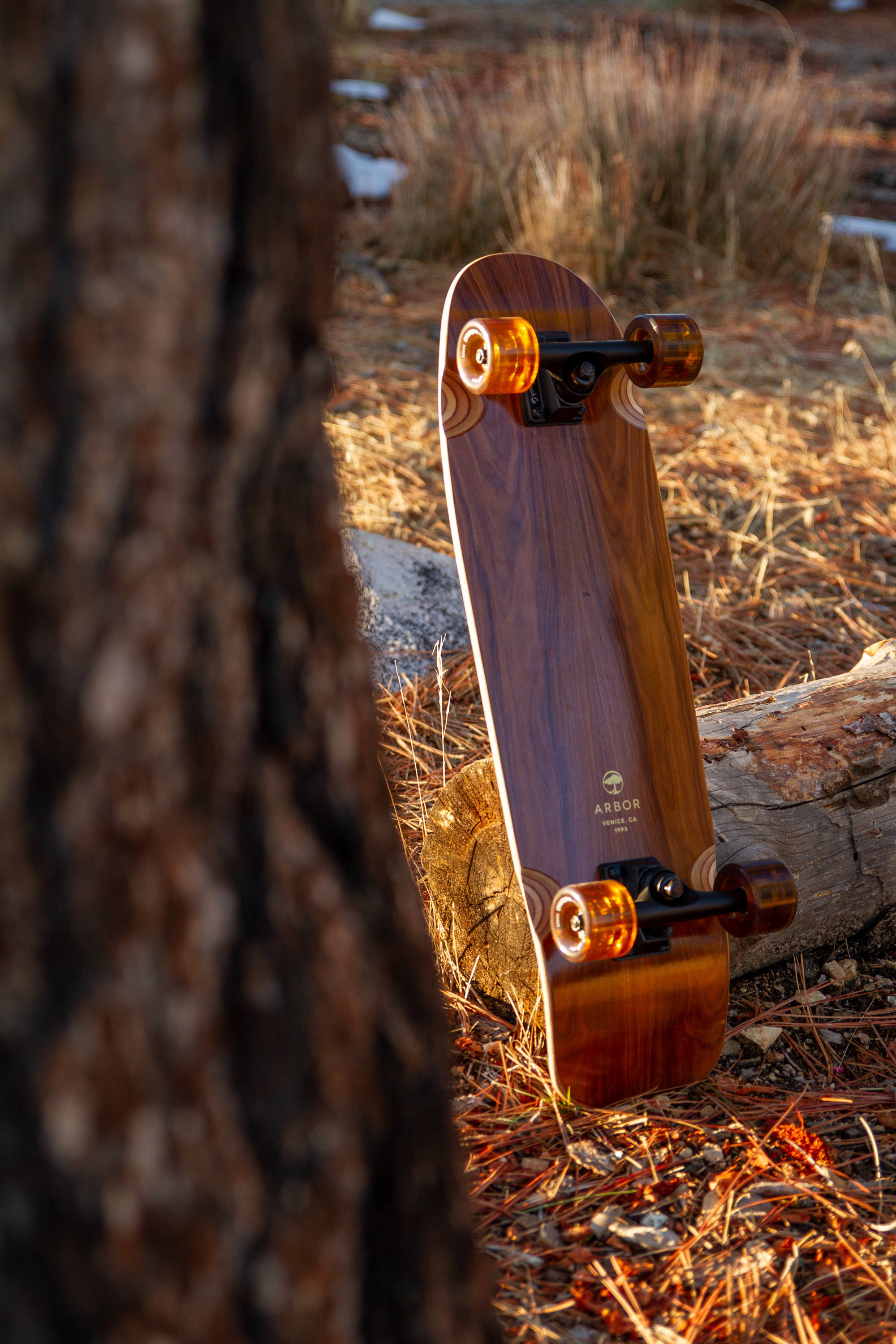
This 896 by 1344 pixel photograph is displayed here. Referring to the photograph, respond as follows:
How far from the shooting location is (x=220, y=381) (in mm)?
593

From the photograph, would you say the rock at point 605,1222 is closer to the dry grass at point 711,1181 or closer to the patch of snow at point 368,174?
the dry grass at point 711,1181

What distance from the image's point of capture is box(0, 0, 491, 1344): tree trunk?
548 millimetres

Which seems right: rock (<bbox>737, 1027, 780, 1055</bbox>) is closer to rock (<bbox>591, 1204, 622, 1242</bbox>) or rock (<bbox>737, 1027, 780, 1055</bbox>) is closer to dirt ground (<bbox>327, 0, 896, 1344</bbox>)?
dirt ground (<bbox>327, 0, 896, 1344</bbox>)

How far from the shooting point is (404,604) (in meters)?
2.38

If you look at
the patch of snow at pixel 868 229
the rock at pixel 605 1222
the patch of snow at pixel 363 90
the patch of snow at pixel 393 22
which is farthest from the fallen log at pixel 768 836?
the patch of snow at pixel 393 22

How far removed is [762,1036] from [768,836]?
26 cm

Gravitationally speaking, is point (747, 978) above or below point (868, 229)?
below

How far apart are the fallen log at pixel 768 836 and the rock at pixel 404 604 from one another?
2.40ft

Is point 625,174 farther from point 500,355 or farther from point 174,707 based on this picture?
→ point 174,707

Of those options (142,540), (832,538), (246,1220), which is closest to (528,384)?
(142,540)

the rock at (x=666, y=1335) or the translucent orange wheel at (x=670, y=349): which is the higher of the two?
the translucent orange wheel at (x=670, y=349)

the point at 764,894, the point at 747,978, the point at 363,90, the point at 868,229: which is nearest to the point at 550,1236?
the point at 764,894

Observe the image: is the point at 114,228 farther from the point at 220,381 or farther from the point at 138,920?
the point at 138,920

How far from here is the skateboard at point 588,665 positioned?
52.6 inches
